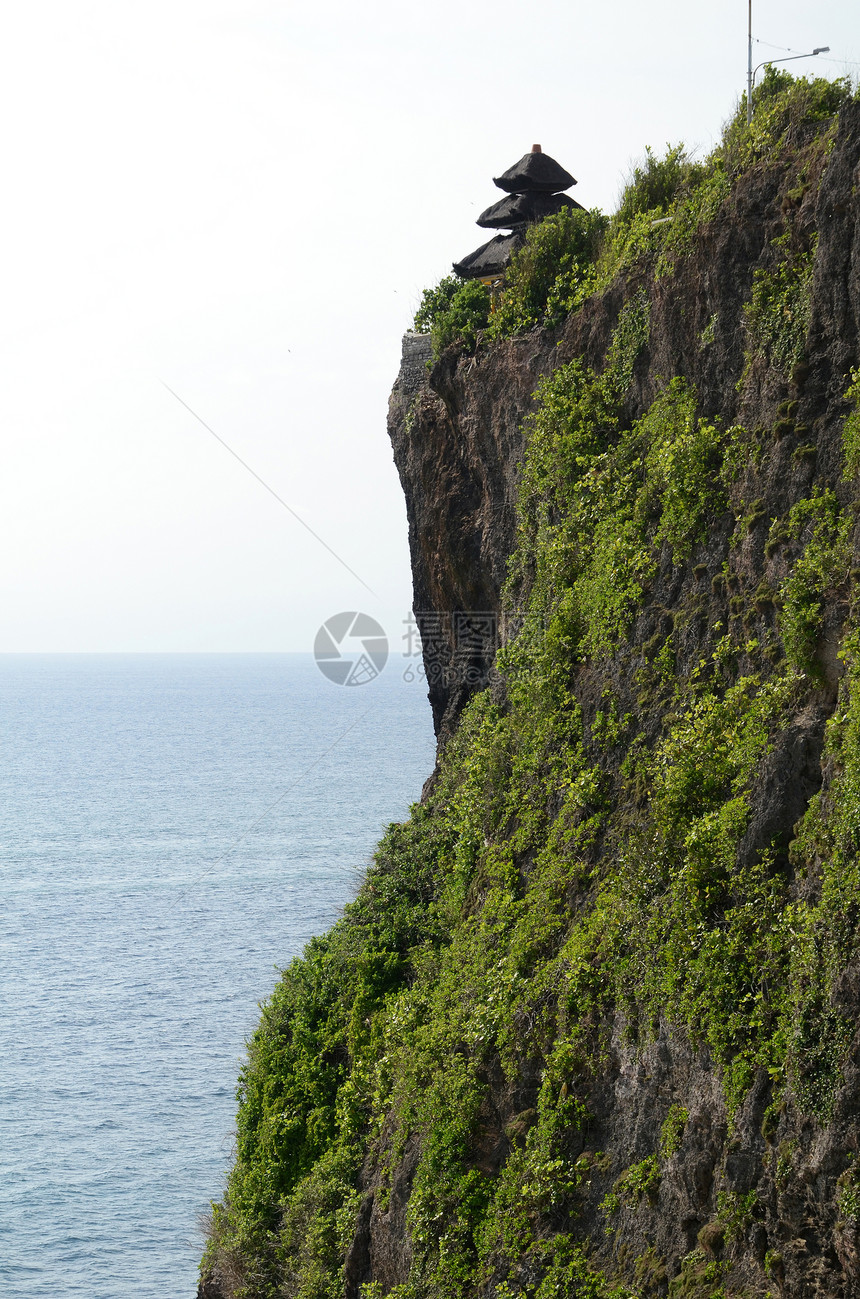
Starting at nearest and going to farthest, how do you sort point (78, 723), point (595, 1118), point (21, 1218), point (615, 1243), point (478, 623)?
point (615, 1243) < point (595, 1118) < point (478, 623) < point (21, 1218) < point (78, 723)

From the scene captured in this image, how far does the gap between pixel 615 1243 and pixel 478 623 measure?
13.5 meters

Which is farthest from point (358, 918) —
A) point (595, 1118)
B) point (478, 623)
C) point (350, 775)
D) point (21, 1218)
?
point (350, 775)

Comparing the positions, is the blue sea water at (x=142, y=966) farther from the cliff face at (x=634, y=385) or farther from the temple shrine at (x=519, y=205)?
the temple shrine at (x=519, y=205)

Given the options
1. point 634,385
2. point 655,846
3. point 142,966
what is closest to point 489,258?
point 634,385

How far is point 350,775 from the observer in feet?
343

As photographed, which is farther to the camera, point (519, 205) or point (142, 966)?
point (142, 966)

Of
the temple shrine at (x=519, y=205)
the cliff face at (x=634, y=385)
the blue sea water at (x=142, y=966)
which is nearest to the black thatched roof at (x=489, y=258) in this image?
the temple shrine at (x=519, y=205)

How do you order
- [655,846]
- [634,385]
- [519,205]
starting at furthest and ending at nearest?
[519,205] < [634,385] < [655,846]

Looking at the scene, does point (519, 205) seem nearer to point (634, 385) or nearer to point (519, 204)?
point (519, 204)

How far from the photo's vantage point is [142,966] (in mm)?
56000

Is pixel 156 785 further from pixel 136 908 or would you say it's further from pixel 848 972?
pixel 848 972

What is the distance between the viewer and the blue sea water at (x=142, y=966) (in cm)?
3741

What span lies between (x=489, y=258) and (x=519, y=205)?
3.80 ft

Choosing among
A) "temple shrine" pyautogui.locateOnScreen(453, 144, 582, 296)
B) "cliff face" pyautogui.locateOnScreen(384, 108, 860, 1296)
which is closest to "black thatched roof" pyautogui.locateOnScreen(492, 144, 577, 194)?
"temple shrine" pyautogui.locateOnScreen(453, 144, 582, 296)
